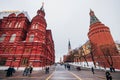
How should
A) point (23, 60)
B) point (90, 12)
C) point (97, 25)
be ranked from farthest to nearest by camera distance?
point (90, 12) → point (97, 25) → point (23, 60)

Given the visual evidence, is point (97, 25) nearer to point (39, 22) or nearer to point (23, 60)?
point (39, 22)

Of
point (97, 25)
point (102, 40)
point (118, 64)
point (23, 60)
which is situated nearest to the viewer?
point (23, 60)

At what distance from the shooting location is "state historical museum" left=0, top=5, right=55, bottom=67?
26.5m

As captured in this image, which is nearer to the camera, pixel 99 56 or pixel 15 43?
pixel 15 43

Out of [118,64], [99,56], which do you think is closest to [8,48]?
[99,56]

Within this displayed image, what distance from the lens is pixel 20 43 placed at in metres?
28.1

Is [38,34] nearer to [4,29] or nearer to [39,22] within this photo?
[39,22]

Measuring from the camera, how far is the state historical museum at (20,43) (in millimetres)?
26453

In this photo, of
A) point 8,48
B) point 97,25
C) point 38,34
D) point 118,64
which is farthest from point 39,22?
point 97,25

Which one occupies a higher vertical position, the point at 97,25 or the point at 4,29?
the point at 97,25

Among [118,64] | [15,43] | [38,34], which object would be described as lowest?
[118,64]

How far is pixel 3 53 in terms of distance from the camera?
27359 millimetres

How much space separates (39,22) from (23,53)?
1077cm

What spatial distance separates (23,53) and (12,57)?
300 centimetres
